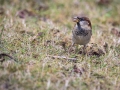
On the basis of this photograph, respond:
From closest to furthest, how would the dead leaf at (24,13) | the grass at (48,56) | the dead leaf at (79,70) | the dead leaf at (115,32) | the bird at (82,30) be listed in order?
1. the grass at (48,56)
2. the dead leaf at (79,70)
3. the bird at (82,30)
4. the dead leaf at (115,32)
5. the dead leaf at (24,13)

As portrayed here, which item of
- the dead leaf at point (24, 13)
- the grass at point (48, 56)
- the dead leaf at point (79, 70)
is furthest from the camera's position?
the dead leaf at point (24, 13)

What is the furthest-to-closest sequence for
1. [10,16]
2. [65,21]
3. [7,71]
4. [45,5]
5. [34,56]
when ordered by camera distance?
[45,5]
[65,21]
[10,16]
[34,56]
[7,71]

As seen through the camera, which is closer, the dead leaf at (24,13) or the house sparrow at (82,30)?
the house sparrow at (82,30)

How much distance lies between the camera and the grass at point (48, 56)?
153 inches

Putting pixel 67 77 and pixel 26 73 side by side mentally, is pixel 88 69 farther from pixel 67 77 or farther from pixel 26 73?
pixel 26 73

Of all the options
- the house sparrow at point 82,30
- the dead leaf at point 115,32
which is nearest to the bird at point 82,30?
the house sparrow at point 82,30

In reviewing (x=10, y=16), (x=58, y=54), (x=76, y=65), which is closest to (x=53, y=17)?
(x=10, y=16)

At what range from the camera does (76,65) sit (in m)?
4.47

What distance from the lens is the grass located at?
3898 millimetres

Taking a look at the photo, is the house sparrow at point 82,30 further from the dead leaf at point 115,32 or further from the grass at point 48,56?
the dead leaf at point 115,32

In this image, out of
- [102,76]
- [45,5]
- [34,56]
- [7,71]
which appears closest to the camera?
[7,71]

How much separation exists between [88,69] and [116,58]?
715 mm

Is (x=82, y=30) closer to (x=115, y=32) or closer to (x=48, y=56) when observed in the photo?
(x=48, y=56)

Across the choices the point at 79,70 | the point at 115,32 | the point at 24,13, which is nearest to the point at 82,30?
the point at 79,70
